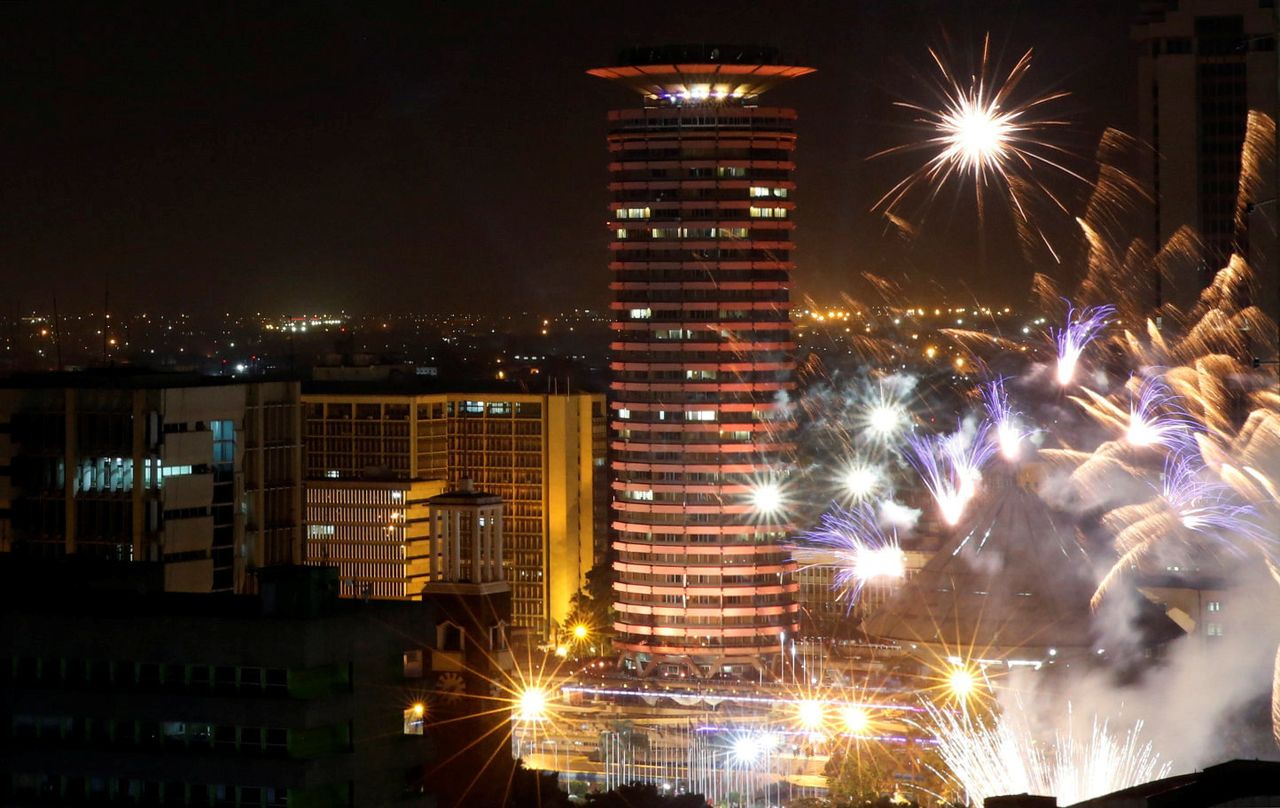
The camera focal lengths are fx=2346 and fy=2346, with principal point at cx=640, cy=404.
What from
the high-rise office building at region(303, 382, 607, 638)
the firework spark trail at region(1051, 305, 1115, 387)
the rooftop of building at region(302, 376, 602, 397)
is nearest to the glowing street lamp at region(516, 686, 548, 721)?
the firework spark trail at region(1051, 305, 1115, 387)

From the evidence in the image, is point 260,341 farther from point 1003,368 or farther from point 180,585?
point 180,585

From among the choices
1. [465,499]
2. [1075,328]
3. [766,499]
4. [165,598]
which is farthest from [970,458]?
[165,598]

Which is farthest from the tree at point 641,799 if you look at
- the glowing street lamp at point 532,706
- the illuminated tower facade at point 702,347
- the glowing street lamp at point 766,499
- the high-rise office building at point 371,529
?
the high-rise office building at point 371,529

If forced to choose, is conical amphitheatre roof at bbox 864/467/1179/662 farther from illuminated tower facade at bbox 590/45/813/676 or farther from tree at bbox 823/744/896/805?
illuminated tower facade at bbox 590/45/813/676

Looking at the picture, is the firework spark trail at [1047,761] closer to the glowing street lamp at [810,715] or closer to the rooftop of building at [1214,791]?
the glowing street lamp at [810,715]

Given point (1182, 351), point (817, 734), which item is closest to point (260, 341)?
point (817, 734)

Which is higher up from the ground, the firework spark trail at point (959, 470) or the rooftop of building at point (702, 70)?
the rooftop of building at point (702, 70)
